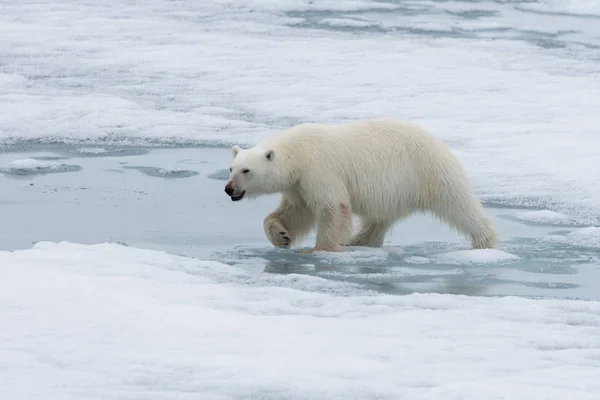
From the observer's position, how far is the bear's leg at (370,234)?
265 inches

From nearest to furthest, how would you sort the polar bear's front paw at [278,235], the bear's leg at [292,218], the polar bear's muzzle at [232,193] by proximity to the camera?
the polar bear's muzzle at [232,193] → the polar bear's front paw at [278,235] → the bear's leg at [292,218]

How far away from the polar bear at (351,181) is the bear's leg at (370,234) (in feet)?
0.28

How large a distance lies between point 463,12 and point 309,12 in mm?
2394

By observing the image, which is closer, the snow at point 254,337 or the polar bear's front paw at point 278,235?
the snow at point 254,337

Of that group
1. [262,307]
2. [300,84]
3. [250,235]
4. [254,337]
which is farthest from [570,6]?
[254,337]

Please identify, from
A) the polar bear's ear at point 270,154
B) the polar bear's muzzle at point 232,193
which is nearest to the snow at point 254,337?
the polar bear's muzzle at point 232,193

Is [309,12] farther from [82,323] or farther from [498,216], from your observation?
A: [82,323]

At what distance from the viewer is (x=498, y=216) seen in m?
7.27

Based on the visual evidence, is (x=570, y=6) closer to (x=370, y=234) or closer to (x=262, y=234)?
(x=370, y=234)

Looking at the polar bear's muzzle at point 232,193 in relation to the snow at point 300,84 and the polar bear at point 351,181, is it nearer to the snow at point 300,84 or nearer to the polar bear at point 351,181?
the polar bear at point 351,181

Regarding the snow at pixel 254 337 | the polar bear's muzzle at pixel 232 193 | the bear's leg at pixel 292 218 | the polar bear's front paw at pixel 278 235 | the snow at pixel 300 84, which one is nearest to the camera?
the snow at pixel 254 337

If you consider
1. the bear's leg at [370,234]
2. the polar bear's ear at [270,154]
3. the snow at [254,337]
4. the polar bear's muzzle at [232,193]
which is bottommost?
the bear's leg at [370,234]

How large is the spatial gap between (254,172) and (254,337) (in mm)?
2019

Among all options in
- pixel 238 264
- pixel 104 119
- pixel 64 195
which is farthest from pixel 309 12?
pixel 238 264
